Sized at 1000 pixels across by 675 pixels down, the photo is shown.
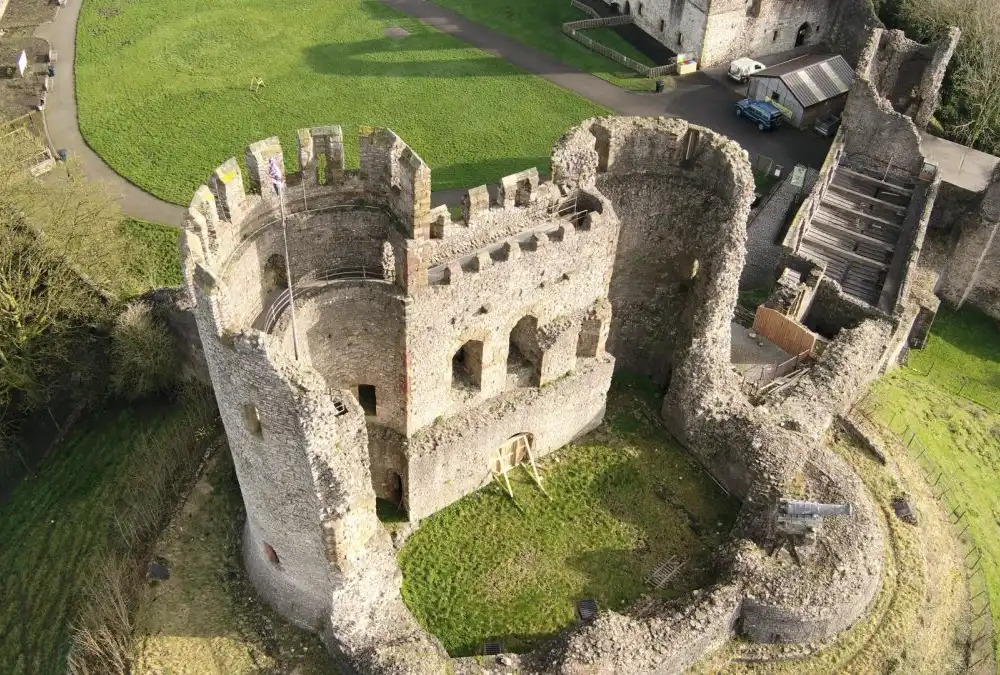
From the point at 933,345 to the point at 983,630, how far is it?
1306 cm

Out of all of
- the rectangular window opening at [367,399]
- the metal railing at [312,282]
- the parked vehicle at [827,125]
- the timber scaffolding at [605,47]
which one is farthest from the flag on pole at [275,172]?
the timber scaffolding at [605,47]

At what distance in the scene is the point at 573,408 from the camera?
86.5 ft

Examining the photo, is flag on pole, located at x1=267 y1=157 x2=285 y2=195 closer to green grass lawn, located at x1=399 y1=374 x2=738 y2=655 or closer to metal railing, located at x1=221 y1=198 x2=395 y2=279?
metal railing, located at x1=221 y1=198 x2=395 y2=279

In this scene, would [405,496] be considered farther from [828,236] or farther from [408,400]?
[828,236]

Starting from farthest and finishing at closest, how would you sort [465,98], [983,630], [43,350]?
1. [465,98]
2. [43,350]
3. [983,630]

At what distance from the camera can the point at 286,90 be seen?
46.3 m

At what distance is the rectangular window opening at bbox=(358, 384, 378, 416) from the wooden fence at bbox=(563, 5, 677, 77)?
31108 mm

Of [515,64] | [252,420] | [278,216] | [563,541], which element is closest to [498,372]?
[563,541]

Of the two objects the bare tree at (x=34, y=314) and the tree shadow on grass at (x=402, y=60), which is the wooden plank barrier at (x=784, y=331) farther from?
the tree shadow on grass at (x=402, y=60)

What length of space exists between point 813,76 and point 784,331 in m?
20.4

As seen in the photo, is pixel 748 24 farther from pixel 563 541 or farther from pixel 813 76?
pixel 563 541

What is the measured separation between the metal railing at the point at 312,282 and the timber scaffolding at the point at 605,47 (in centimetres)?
3070

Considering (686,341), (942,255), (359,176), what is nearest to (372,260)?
(359,176)

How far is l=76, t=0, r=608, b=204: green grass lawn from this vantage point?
4156 cm
